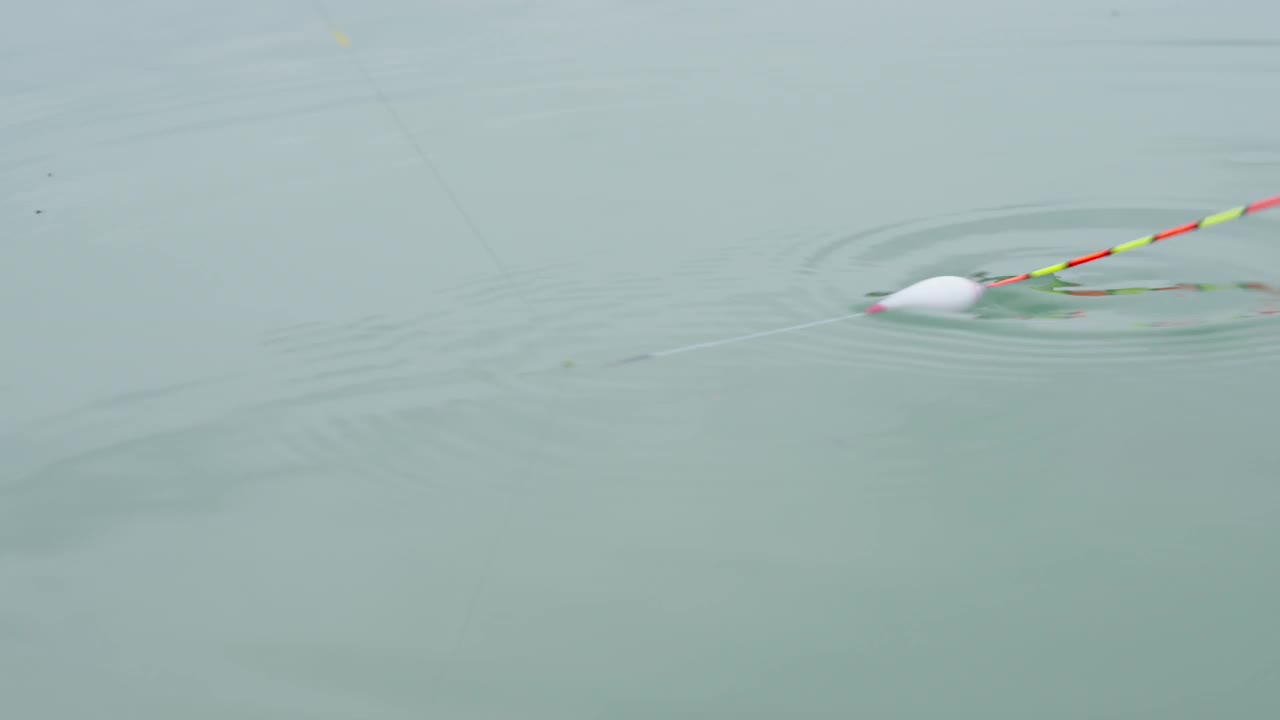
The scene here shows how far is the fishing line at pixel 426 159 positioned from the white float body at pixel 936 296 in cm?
71

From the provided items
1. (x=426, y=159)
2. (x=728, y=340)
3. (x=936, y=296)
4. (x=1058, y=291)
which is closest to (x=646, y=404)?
(x=728, y=340)

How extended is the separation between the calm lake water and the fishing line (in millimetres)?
18

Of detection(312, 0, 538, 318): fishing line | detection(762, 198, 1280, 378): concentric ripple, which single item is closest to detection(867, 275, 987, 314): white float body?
detection(762, 198, 1280, 378): concentric ripple

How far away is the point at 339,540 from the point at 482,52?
299 cm

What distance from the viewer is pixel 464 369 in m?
2.42

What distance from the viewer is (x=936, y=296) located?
2.50m

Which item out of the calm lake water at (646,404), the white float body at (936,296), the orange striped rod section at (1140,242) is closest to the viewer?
the calm lake water at (646,404)

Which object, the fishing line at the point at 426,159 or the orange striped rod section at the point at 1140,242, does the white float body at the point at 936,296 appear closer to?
the orange striped rod section at the point at 1140,242

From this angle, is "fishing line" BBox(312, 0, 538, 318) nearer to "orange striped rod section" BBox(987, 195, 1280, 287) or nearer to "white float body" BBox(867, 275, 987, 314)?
"white float body" BBox(867, 275, 987, 314)

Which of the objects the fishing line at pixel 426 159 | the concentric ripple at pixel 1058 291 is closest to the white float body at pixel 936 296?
the concentric ripple at pixel 1058 291

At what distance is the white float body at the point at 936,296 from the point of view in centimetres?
250

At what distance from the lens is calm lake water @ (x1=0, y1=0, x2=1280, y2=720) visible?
169cm

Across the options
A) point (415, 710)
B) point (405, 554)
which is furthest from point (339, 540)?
point (415, 710)

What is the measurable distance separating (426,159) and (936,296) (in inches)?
65.3
